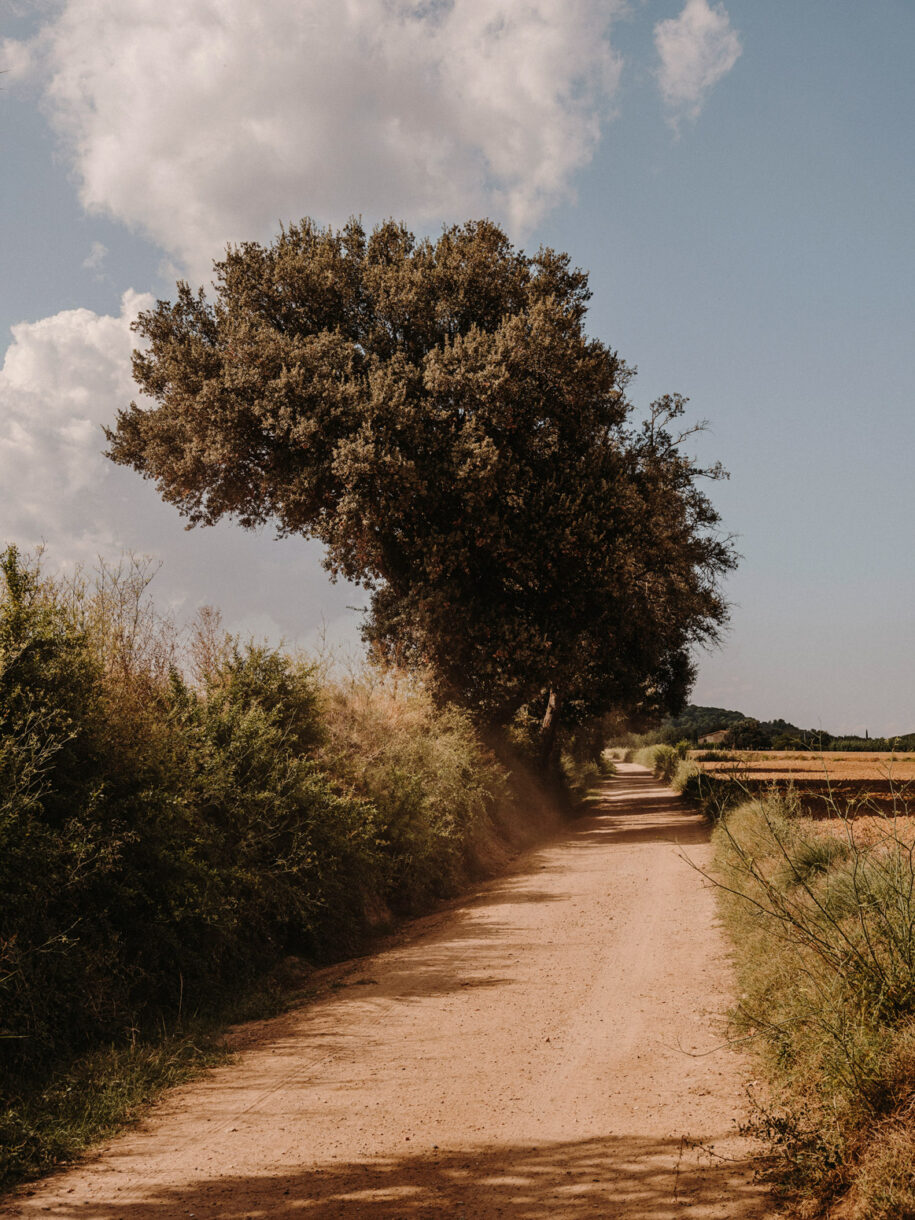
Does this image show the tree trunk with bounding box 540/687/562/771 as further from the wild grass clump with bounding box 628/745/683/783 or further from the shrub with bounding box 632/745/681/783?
the shrub with bounding box 632/745/681/783

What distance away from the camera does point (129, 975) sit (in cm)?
674

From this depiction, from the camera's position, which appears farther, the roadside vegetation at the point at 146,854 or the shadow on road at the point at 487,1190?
the roadside vegetation at the point at 146,854

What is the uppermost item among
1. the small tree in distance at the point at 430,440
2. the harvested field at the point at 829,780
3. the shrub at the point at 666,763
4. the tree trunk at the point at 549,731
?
the small tree in distance at the point at 430,440

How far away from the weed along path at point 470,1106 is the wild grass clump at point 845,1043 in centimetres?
32

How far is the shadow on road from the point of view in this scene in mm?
3707

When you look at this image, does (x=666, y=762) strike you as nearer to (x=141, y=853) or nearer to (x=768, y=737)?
(x=768, y=737)

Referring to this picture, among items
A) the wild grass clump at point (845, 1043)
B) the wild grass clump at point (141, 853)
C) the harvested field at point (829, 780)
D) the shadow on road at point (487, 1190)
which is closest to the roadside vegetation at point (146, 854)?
the wild grass clump at point (141, 853)

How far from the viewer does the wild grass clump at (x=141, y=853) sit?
18.2 ft

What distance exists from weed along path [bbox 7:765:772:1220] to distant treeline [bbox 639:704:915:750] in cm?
245

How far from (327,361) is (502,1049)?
1659 cm

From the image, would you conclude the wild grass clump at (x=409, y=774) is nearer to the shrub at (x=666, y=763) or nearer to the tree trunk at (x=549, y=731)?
the tree trunk at (x=549, y=731)

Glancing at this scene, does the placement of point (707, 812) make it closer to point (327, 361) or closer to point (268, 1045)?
point (327, 361)

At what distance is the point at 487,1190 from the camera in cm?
392

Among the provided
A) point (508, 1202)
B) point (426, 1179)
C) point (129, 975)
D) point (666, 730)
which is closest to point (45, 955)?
point (129, 975)
